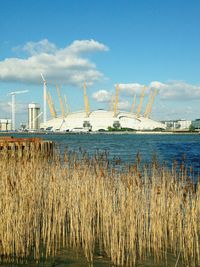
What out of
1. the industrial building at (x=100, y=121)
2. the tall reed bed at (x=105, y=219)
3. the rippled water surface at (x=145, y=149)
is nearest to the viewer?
the tall reed bed at (x=105, y=219)

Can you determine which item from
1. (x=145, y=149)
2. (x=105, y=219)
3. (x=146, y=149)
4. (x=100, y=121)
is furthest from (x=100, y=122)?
(x=105, y=219)

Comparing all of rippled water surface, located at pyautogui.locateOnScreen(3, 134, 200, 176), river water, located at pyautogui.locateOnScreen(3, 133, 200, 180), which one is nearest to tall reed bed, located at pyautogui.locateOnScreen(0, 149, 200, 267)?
river water, located at pyautogui.locateOnScreen(3, 133, 200, 180)

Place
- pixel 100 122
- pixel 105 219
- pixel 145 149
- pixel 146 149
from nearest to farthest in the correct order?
pixel 105 219, pixel 145 149, pixel 146 149, pixel 100 122

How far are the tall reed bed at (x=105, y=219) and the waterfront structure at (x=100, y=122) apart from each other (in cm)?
14208

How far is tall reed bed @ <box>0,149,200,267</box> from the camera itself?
6.34 m

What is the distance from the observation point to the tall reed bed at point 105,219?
249 inches

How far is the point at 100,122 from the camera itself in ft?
519

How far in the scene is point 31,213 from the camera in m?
6.91

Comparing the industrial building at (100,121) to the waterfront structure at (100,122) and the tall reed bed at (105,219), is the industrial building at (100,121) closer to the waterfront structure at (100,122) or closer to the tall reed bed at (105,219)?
the waterfront structure at (100,122)

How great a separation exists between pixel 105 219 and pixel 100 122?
151295mm

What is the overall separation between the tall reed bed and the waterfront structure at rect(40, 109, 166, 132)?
466ft

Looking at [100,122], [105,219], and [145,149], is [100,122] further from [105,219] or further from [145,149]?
[105,219]

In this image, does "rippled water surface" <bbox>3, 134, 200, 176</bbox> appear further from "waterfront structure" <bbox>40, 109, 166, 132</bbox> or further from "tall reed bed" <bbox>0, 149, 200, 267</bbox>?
"waterfront structure" <bbox>40, 109, 166, 132</bbox>

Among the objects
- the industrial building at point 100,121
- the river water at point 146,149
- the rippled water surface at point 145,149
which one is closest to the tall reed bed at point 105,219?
the river water at point 146,149
